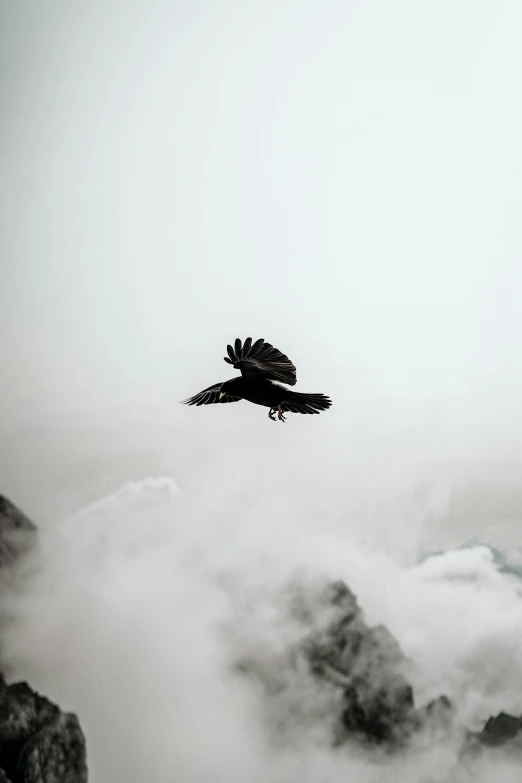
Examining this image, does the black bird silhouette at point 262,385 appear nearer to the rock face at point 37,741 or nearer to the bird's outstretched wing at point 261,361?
the bird's outstretched wing at point 261,361

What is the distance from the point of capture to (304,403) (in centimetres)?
1748

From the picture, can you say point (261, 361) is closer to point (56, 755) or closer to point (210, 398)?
point (210, 398)

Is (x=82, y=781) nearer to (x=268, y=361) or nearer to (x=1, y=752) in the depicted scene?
(x=1, y=752)

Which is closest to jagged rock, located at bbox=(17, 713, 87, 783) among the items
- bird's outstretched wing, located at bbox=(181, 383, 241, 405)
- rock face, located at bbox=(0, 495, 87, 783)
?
rock face, located at bbox=(0, 495, 87, 783)

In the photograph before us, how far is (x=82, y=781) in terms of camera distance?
165 metres

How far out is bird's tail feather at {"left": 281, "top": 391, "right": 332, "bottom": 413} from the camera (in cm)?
1714

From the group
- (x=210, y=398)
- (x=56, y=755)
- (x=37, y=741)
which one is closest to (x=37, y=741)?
(x=37, y=741)

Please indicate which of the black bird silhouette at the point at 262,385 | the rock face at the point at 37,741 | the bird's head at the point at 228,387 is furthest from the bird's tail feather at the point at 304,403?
the rock face at the point at 37,741

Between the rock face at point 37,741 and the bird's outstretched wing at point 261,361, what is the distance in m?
166

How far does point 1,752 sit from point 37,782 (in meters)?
12.9

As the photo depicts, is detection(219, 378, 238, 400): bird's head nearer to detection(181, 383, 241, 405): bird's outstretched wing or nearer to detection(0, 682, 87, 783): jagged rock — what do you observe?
detection(181, 383, 241, 405): bird's outstretched wing

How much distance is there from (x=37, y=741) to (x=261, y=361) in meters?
175

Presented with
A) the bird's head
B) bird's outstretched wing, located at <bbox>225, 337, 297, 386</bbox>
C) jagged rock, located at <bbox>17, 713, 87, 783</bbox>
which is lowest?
jagged rock, located at <bbox>17, 713, 87, 783</bbox>

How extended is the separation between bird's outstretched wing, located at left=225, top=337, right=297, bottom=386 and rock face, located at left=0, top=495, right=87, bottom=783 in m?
166
